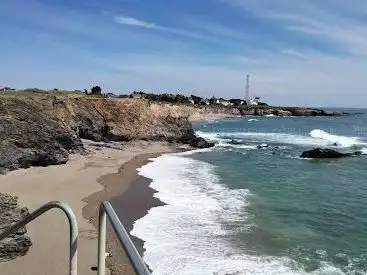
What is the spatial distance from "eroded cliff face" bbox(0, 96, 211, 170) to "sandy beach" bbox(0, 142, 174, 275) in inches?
39.5

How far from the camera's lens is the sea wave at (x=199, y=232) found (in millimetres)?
12510

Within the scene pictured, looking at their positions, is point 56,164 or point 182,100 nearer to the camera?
point 56,164

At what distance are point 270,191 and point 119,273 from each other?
14212mm

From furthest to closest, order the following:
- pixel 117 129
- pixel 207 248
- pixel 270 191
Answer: pixel 117 129 < pixel 270 191 < pixel 207 248

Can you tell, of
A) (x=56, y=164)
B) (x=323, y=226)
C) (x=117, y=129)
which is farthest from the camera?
(x=117, y=129)

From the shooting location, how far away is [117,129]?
4366 cm

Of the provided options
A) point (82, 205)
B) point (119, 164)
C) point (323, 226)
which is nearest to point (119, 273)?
point (82, 205)

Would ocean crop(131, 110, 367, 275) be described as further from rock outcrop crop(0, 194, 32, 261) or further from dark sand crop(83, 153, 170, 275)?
rock outcrop crop(0, 194, 32, 261)

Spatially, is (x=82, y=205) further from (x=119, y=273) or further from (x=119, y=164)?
(x=119, y=164)

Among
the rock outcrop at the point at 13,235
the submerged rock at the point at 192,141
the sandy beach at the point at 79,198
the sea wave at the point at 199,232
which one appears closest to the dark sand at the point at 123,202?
the sandy beach at the point at 79,198

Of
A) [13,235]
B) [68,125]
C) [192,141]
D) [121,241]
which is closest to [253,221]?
[13,235]

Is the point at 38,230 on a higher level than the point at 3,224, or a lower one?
lower

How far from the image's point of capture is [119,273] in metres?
11.5

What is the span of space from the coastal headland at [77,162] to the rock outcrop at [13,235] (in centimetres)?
2
